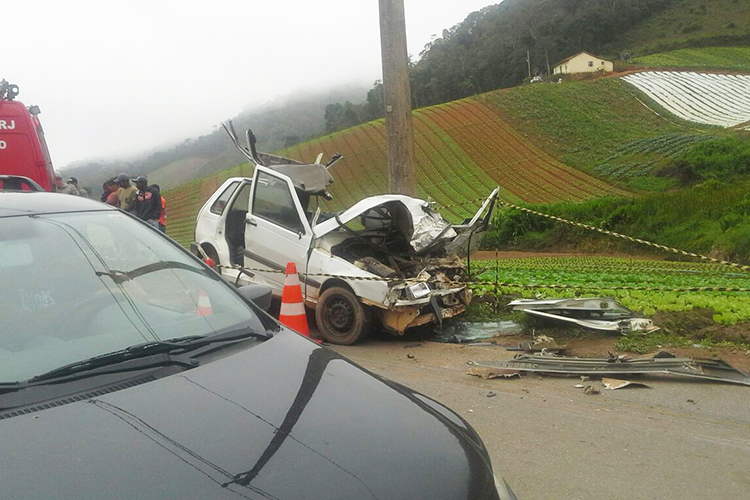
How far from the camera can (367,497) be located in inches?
74.4

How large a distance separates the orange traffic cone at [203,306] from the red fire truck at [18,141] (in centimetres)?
723

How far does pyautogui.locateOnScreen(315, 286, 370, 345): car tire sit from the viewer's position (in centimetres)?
781

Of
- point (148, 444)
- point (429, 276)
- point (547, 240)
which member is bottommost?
point (547, 240)

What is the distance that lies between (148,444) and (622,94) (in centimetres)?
5787

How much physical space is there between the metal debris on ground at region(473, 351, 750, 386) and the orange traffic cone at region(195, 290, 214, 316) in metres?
3.87

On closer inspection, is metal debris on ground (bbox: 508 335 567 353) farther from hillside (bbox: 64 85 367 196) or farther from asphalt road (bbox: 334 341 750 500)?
hillside (bbox: 64 85 367 196)

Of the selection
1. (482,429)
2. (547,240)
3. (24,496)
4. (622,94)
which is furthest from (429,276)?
(622,94)

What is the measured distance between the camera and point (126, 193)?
1185cm

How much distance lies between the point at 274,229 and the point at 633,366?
15.1 feet

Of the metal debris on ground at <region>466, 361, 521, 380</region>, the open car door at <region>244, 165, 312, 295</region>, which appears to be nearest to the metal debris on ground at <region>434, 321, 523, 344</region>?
the metal debris on ground at <region>466, 361, 521, 380</region>

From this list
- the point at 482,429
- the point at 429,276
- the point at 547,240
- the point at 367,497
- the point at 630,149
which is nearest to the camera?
Answer: the point at 367,497

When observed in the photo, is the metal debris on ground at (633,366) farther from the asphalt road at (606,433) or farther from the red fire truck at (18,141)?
the red fire truck at (18,141)

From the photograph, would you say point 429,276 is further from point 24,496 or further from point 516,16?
point 516,16

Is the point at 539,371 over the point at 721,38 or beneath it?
beneath
